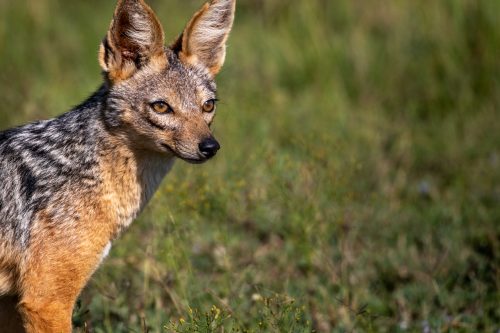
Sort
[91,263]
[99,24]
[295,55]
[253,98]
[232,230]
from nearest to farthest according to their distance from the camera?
[91,263] < [232,230] < [253,98] < [295,55] < [99,24]

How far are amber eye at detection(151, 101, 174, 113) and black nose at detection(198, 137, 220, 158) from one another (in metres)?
0.32

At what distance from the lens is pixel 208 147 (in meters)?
4.65

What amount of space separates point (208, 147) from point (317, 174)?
1.94 metres

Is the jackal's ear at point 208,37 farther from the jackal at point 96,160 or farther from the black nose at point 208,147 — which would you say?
the black nose at point 208,147

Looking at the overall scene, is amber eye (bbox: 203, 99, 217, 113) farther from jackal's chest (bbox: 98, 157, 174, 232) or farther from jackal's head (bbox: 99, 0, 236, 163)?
jackal's chest (bbox: 98, 157, 174, 232)

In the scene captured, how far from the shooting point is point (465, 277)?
6406 millimetres

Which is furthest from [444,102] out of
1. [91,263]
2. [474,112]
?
[91,263]

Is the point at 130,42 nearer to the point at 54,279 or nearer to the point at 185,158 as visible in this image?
the point at 185,158

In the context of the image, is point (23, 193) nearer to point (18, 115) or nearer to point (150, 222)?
point (150, 222)

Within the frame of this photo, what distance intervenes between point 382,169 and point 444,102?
164 cm

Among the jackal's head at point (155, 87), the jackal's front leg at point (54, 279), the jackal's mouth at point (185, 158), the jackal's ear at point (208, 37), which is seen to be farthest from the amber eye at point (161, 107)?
the jackal's front leg at point (54, 279)

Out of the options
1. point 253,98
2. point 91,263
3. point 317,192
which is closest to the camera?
point 91,263

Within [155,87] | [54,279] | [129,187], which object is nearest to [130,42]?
[155,87]

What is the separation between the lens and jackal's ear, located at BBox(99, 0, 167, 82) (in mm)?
4852
